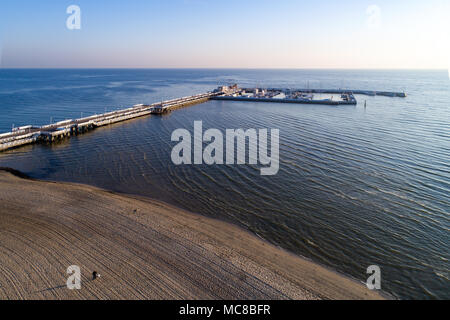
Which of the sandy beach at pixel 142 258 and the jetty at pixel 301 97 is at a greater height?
the jetty at pixel 301 97

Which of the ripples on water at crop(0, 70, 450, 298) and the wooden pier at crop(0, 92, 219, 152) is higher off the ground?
the wooden pier at crop(0, 92, 219, 152)

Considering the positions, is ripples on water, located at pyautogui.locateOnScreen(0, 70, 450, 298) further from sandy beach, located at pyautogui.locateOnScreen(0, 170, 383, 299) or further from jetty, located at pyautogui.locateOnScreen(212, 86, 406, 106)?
jetty, located at pyautogui.locateOnScreen(212, 86, 406, 106)

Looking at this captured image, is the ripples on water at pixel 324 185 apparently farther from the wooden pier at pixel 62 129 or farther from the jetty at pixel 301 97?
the jetty at pixel 301 97

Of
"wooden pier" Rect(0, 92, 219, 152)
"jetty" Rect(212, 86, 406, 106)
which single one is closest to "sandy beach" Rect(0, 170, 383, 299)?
"wooden pier" Rect(0, 92, 219, 152)

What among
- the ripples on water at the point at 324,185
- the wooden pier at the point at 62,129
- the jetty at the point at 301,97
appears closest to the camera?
the ripples on water at the point at 324,185

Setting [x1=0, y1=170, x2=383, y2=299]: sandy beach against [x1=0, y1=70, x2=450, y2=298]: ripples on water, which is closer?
[x1=0, y1=170, x2=383, y2=299]: sandy beach

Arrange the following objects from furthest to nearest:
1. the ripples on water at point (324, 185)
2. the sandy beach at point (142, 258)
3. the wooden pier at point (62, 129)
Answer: the wooden pier at point (62, 129) < the ripples on water at point (324, 185) < the sandy beach at point (142, 258)

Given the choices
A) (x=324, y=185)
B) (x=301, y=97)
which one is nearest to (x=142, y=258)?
(x=324, y=185)

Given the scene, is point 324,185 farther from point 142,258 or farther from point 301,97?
point 301,97

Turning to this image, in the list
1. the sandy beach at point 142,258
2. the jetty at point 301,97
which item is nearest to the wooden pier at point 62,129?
the sandy beach at point 142,258
